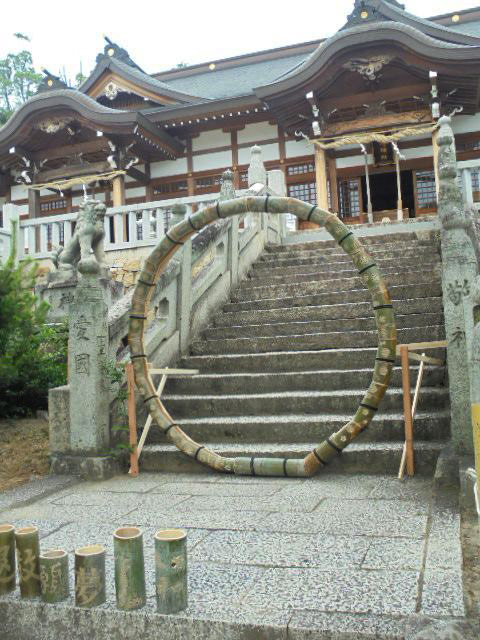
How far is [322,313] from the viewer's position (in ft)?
21.5

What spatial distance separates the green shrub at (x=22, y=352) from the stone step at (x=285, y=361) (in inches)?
65.4

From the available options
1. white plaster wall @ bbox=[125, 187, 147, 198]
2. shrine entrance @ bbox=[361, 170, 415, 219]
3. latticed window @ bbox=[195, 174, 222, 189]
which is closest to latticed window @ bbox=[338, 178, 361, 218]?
shrine entrance @ bbox=[361, 170, 415, 219]

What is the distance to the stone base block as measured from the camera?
455 centimetres

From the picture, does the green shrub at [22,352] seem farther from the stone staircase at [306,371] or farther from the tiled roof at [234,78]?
the tiled roof at [234,78]

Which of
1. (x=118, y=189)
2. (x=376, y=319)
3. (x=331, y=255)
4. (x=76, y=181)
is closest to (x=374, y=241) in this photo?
(x=331, y=255)

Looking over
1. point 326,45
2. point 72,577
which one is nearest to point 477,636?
point 72,577

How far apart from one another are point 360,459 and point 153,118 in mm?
13737

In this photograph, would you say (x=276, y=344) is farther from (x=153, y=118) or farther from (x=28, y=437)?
(x=153, y=118)

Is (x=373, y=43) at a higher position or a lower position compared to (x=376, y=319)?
higher

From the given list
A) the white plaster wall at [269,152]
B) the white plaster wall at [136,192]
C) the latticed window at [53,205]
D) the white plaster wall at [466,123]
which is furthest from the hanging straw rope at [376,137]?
the latticed window at [53,205]

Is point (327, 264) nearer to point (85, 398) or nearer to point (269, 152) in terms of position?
point (85, 398)

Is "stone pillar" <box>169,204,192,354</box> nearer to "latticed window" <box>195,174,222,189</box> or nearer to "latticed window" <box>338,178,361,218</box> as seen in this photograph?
"latticed window" <box>338,178,361,218</box>

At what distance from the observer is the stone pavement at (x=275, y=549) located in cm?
218

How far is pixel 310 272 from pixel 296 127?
27.1 feet
